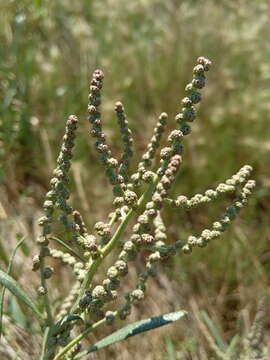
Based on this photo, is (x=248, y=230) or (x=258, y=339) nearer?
(x=258, y=339)

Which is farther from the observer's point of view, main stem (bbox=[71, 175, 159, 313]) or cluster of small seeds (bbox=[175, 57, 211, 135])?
main stem (bbox=[71, 175, 159, 313])

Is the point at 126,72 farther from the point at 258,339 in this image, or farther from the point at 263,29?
the point at 258,339

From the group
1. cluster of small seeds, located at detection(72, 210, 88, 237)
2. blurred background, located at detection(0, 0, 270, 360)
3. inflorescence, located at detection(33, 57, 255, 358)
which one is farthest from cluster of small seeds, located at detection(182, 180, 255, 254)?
blurred background, located at detection(0, 0, 270, 360)

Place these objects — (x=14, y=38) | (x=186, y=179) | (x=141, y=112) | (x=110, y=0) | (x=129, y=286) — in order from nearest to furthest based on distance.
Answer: (x=129, y=286) → (x=14, y=38) → (x=186, y=179) → (x=141, y=112) → (x=110, y=0)

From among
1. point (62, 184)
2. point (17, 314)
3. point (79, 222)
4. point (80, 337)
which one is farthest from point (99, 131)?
point (17, 314)

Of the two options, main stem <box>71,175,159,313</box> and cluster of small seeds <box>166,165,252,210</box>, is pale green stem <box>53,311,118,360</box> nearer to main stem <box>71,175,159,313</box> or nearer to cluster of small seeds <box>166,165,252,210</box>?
main stem <box>71,175,159,313</box>

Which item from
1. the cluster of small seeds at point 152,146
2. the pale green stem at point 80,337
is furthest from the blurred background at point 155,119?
the cluster of small seeds at point 152,146

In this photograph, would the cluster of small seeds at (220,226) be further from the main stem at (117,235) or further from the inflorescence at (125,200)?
the main stem at (117,235)

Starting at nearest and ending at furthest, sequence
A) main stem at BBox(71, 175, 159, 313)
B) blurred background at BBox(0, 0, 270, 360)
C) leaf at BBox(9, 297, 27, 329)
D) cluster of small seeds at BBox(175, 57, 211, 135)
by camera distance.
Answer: cluster of small seeds at BBox(175, 57, 211, 135) < main stem at BBox(71, 175, 159, 313) < leaf at BBox(9, 297, 27, 329) < blurred background at BBox(0, 0, 270, 360)

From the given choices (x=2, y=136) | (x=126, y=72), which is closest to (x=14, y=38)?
(x=2, y=136)
